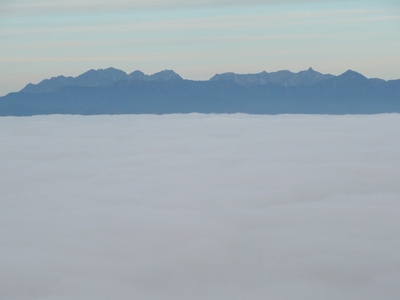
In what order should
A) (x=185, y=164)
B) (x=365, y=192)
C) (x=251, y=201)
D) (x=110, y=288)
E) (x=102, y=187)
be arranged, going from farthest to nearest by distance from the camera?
(x=185, y=164), (x=102, y=187), (x=365, y=192), (x=251, y=201), (x=110, y=288)

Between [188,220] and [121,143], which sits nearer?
[188,220]

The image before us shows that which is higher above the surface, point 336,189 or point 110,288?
point 336,189

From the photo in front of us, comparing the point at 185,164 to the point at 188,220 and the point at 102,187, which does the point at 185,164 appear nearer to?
the point at 102,187

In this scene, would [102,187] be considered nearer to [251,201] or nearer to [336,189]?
[251,201]

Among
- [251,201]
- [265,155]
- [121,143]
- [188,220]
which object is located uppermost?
[121,143]

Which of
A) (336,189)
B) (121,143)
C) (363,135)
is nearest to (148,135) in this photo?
(121,143)

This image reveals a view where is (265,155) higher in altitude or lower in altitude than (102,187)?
higher

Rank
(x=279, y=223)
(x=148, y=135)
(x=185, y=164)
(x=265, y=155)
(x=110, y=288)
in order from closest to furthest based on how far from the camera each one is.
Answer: (x=110, y=288)
(x=279, y=223)
(x=185, y=164)
(x=265, y=155)
(x=148, y=135)

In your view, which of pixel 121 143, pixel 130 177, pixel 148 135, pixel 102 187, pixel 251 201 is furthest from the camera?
pixel 148 135

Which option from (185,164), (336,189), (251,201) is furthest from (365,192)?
(185,164)
